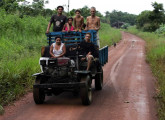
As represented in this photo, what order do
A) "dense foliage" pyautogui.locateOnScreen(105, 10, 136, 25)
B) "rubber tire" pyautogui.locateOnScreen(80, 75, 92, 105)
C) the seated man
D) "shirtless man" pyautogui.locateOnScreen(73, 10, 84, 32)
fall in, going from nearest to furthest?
"rubber tire" pyautogui.locateOnScreen(80, 75, 92, 105), the seated man, "shirtless man" pyautogui.locateOnScreen(73, 10, 84, 32), "dense foliage" pyautogui.locateOnScreen(105, 10, 136, 25)

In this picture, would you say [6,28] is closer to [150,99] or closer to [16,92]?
[16,92]

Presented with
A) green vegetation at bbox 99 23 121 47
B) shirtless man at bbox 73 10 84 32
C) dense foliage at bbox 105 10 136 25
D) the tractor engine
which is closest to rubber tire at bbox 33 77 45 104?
the tractor engine

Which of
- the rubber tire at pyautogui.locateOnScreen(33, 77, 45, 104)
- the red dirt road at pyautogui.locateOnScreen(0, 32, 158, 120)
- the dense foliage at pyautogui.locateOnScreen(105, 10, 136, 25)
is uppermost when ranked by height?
the dense foliage at pyautogui.locateOnScreen(105, 10, 136, 25)

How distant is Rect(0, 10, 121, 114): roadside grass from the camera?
7705mm

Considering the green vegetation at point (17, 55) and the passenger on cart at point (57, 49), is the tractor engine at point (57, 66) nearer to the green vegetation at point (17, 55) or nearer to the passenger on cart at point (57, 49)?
the passenger on cart at point (57, 49)

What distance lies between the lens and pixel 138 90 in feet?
28.7

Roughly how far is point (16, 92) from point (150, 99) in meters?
3.80

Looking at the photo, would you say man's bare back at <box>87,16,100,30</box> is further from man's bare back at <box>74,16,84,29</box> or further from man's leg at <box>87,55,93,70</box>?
man's leg at <box>87,55,93,70</box>

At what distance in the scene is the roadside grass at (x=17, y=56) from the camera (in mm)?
7705

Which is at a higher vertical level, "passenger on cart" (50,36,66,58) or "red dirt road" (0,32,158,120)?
"passenger on cart" (50,36,66,58)

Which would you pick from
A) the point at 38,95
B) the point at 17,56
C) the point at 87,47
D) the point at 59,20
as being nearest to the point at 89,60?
the point at 87,47

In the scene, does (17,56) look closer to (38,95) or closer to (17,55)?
(17,55)

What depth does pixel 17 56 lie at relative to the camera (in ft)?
35.5

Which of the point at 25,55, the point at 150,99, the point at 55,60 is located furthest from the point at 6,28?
the point at 150,99
